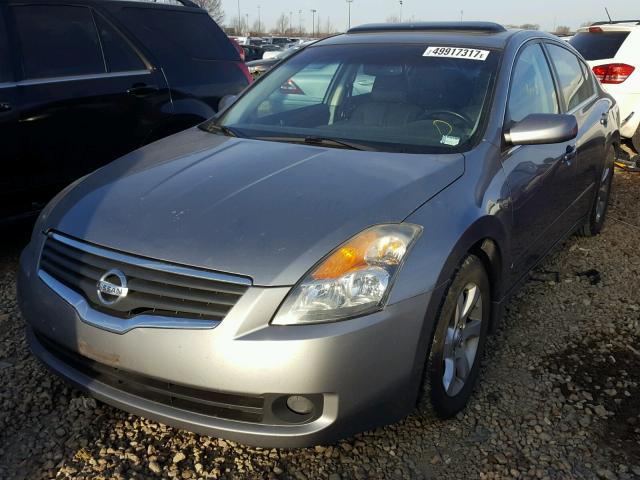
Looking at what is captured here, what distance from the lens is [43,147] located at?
4000mm

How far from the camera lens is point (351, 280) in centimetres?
205

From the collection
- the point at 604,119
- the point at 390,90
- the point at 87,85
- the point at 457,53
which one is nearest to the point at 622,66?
the point at 604,119

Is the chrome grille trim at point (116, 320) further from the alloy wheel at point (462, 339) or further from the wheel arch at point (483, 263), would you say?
the alloy wheel at point (462, 339)

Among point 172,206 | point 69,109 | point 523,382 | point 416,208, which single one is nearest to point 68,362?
point 172,206

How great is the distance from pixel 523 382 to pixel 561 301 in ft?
3.46

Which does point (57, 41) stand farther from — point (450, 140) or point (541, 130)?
point (541, 130)

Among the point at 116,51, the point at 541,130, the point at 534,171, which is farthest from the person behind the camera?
the point at 116,51

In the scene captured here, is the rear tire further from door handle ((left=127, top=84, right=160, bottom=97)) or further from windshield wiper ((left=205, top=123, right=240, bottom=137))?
door handle ((left=127, top=84, right=160, bottom=97))

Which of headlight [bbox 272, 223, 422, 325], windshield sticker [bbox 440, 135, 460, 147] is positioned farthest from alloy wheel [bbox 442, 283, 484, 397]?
windshield sticker [bbox 440, 135, 460, 147]

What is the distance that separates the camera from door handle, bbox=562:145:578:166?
351 cm

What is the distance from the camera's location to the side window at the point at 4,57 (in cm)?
390

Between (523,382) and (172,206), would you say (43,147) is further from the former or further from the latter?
(523,382)

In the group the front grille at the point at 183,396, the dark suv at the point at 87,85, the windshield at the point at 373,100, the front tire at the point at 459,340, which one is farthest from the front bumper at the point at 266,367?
the dark suv at the point at 87,85

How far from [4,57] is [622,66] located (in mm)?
6657
